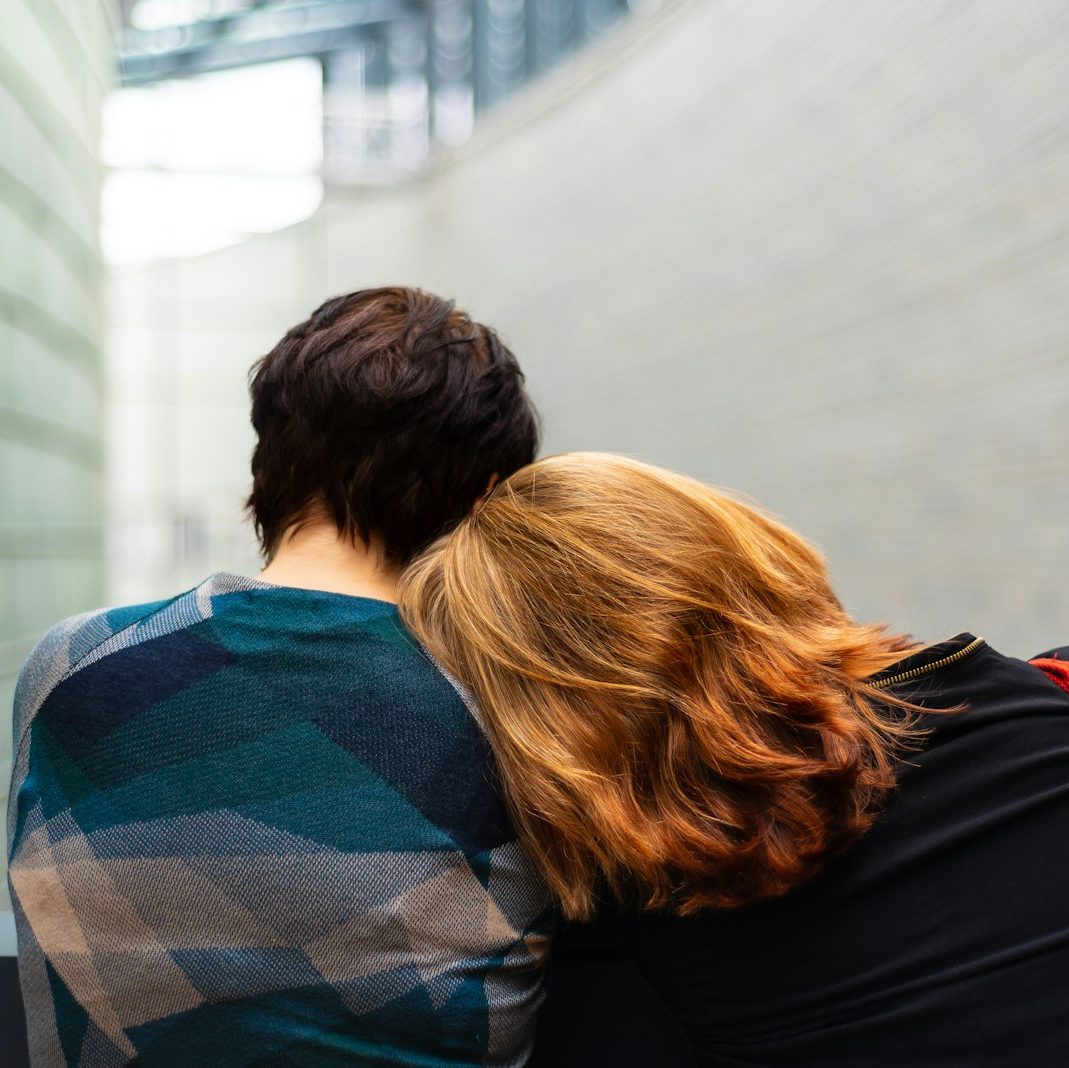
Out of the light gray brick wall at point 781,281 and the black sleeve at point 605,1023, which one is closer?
the black sleeve at point 605,1023

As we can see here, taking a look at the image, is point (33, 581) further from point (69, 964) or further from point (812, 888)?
point (812, 888)

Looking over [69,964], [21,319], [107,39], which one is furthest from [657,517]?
[107,39]

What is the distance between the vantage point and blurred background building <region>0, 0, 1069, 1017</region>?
220cm

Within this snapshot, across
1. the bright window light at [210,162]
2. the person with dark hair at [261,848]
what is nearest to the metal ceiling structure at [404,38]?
the bright window light at [210,162]

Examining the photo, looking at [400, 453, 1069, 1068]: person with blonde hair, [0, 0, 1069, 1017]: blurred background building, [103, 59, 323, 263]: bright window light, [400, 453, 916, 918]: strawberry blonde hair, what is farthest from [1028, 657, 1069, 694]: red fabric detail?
[103, 59, 323, 263]: bright window light

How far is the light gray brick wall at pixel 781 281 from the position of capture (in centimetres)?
284

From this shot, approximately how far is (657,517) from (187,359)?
5984mm

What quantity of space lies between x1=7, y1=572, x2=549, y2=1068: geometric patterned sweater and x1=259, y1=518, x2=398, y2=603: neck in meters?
0.09

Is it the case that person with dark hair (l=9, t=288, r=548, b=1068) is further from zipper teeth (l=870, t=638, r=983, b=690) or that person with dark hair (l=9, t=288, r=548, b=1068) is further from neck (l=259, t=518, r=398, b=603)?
zipper teeth (l=870, t=638, r=983, b=690)

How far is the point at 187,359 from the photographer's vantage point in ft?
20.8

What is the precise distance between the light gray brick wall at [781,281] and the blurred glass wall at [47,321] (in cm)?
228

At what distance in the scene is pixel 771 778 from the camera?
0.81 meters

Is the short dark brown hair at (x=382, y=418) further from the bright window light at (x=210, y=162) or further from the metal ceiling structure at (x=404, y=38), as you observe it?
the metal ceiling structure at (x=404, y=38)

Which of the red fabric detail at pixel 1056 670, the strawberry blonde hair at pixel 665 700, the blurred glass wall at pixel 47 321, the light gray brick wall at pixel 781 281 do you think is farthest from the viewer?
the light gray brick wall at pixel 781 281
